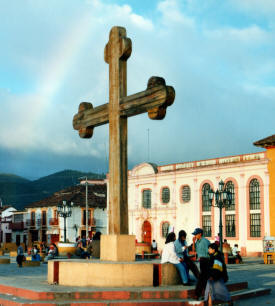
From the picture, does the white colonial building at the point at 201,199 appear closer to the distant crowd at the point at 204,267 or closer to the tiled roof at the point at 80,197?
the tiled roof at the point at 80,197

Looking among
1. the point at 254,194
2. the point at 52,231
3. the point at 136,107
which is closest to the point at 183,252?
the point at 136,107

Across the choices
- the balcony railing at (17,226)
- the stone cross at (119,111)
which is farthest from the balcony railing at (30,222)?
the stone cross at (119,111)

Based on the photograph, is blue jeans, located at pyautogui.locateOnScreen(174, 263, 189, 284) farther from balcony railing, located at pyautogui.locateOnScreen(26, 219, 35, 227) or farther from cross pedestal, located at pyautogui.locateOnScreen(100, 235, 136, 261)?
balcony railing, located at pyautogui.locateOnScreen(26, 219, 35, 227)

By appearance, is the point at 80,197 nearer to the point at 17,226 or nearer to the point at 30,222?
the point at 30,222

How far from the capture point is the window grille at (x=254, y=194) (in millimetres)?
34656

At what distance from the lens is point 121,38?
10.9 m

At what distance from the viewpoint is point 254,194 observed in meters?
34.9

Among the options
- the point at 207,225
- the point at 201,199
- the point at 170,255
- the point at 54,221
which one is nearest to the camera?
the point at 170,255

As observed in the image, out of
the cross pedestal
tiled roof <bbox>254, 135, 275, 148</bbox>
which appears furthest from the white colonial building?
the cross pedestal

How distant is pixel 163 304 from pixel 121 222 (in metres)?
2.07

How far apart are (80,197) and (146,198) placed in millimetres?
14299

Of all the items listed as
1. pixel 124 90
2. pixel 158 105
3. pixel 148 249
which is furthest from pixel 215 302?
pixel 148 249

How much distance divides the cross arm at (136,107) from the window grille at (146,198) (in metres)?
30.9

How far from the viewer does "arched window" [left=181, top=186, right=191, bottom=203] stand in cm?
3952
